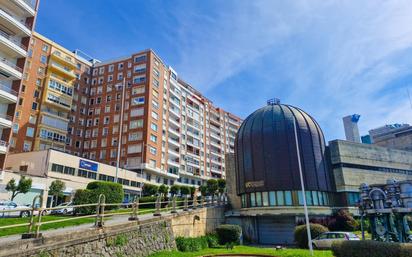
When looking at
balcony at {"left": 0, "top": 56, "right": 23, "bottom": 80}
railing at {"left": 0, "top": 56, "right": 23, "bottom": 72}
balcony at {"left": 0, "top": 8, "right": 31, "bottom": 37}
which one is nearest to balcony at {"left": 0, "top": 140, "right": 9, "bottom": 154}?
balcony at {"left": 0, "top": 56, "right": 23, "bottom": 80}

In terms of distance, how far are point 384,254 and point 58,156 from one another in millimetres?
44618

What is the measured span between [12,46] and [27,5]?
7493mm

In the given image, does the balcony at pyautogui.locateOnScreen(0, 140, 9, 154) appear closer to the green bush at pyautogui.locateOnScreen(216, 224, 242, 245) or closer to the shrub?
the green bush at pyautogui.locateOnScreen(216, 224, 242, 245)

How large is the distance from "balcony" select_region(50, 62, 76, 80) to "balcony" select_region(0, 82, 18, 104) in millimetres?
29709

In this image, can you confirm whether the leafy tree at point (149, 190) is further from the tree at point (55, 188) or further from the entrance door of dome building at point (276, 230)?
the entrance door of dome building at point (276, 230)

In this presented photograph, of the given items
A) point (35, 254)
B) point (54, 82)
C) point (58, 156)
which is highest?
point (54, 82)

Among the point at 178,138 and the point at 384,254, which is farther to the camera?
the point at 178,138

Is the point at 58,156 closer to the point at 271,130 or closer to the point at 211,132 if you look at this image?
the point at 271,130

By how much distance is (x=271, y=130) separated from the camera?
131ft

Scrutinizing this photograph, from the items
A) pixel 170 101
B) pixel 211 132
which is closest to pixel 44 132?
pixel 170 101

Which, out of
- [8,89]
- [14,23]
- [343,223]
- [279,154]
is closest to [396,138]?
[343,223]

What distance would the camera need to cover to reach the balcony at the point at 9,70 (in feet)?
108

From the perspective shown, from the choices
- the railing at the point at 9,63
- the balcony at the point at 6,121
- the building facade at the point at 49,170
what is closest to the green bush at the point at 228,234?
the balcony at the point at 6,121

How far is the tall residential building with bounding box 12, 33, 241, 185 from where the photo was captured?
2259 inches
